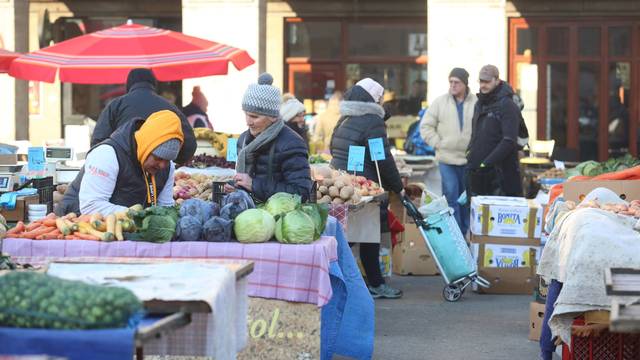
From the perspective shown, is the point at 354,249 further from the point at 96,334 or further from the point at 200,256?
the point at 96,334

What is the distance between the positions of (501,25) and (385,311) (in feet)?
29.9

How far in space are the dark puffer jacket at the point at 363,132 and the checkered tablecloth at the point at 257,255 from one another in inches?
169

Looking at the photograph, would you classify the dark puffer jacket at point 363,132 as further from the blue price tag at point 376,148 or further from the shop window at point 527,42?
the shop window at point 527,42

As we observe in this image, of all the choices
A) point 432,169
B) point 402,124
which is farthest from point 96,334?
point 402,124

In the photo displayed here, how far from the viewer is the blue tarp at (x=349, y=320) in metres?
7.48

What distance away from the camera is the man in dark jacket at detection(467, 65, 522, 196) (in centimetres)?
1212

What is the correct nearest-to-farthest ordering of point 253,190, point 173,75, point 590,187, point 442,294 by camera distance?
point 253,190, point 590,187, point 442,294, point 173,75

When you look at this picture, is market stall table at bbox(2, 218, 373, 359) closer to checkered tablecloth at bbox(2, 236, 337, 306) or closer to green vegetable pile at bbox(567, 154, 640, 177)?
checkered tablecloth at bbox(2, 236, 337, 306)

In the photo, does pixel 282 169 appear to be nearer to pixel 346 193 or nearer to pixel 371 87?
pixel 346 193

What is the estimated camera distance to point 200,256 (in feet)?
20.7

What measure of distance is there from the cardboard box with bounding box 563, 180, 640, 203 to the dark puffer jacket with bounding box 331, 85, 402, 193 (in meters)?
2.22

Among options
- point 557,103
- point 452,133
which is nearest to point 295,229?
point 452,133

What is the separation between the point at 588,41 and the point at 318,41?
4.88 m

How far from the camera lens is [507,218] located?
11094mm
